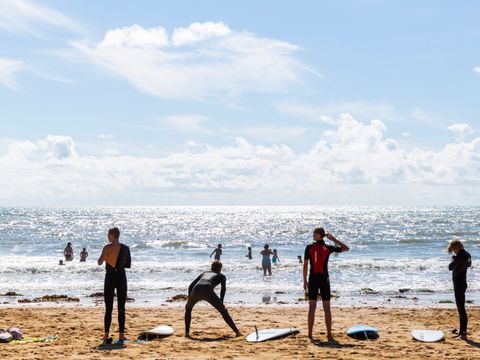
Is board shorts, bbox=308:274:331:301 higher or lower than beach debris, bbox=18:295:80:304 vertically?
higher

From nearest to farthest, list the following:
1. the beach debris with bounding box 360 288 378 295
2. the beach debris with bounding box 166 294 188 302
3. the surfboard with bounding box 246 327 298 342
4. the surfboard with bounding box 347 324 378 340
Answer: the surfboard with bounding box 246 327 298 342 → the surfboard with bounding box 347 324 378 340 → the beach debris with bounding box 166 294 188 302 → the beach debris with bounding box 360 288 378 295

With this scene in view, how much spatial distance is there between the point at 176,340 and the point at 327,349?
2.78 metres

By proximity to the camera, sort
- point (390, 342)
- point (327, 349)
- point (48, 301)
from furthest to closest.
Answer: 1. point (48, 301)
2. point (390, 342)
3. point (327, 349)

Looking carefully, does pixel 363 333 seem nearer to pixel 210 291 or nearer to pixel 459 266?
pixel 459 266

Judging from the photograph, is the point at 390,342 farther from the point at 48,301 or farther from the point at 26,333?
the point at 48,301

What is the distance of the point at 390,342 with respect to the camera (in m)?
9.91

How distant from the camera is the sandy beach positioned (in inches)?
350

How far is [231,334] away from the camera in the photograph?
10906mm

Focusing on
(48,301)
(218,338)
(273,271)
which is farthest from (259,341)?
(273,271)

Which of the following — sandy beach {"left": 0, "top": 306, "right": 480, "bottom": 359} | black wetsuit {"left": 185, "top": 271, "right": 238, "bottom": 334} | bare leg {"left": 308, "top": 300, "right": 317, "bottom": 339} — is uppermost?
black wetsuit {"left": 185, "top": 271, "right": 238, "bottom": 334}

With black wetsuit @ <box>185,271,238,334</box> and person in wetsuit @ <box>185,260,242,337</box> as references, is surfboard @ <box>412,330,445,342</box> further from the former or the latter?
black wetsuit @ <box>185,271,238,334</box>

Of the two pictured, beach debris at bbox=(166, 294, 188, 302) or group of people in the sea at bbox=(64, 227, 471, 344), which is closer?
group of people in the sea at bbox=(64, 227, 471, 344)

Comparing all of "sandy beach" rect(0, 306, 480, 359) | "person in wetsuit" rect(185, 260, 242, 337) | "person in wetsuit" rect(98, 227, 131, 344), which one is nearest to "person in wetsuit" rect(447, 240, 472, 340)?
"sandy beach" rect(0, 306, 480, 359)

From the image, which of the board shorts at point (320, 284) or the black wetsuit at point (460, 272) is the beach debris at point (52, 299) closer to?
the board shorts at point (320, 284)
